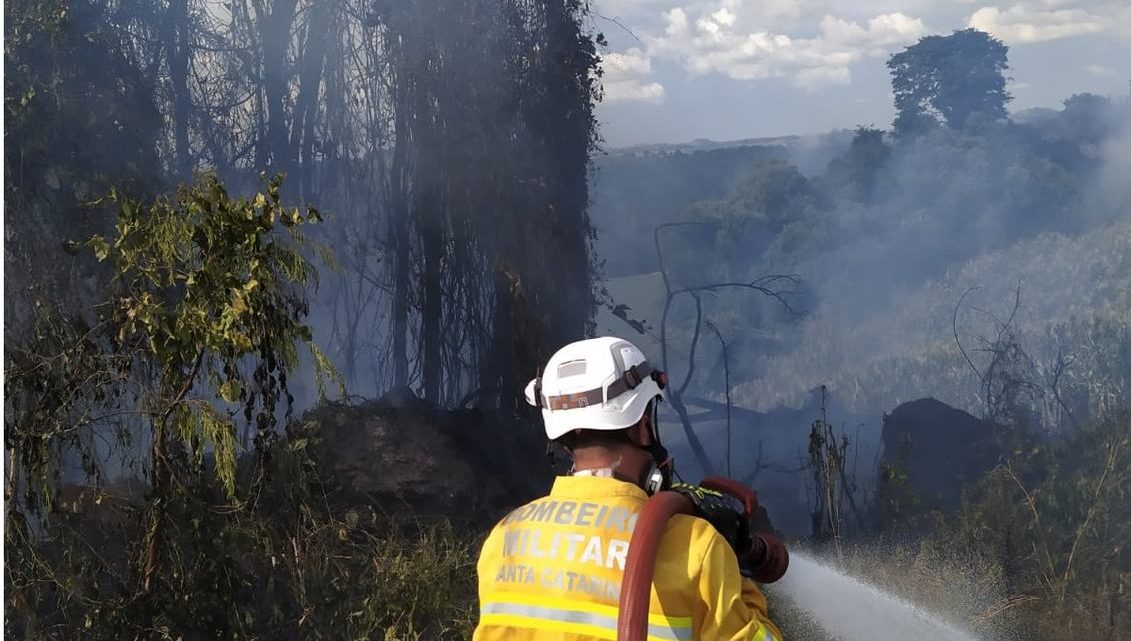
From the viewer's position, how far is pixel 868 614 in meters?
4.39

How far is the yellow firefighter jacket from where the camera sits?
210 cm

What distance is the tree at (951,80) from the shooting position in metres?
4.57

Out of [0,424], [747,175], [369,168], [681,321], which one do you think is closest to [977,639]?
[681,321]

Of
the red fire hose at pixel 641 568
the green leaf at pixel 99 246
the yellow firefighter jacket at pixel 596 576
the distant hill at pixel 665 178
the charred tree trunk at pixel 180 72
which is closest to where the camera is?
the red fire hose at pixel 641 568

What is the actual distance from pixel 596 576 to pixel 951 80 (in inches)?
121

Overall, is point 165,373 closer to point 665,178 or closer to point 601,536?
point 665,178

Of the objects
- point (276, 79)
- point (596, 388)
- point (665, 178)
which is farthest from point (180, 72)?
point (596, 388)

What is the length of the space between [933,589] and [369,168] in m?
2.96

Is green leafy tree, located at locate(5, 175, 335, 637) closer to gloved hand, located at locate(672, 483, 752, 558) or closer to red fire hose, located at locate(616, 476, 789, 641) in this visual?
gloved hand, located at locate(672, 483, 752, 558)

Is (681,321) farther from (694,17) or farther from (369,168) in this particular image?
(369,168)

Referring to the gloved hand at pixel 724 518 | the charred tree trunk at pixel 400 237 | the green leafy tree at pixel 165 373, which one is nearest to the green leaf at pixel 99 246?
the green leafy tree at pixel 165 373

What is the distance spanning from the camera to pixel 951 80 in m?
4.58

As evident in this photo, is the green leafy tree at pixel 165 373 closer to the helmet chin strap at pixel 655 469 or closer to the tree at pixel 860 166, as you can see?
the tree at pixel 860 166

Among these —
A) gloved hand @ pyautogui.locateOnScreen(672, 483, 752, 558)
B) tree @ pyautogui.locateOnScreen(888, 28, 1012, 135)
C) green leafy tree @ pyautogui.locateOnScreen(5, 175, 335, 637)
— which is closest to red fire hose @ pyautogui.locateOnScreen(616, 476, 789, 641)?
gloved hand @ pyautogui.locateOnScreen(672, 483, 752, 558)
